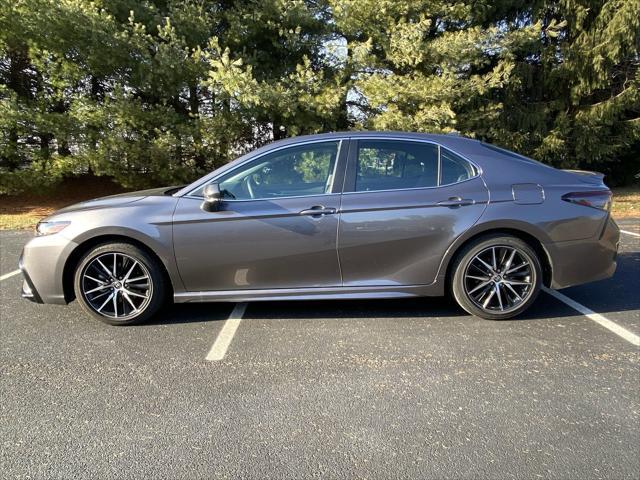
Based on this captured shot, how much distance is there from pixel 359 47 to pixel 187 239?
24.8 feet

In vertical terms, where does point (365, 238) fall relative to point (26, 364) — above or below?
above

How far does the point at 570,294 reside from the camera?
4.22m

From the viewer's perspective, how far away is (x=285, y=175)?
3582mm

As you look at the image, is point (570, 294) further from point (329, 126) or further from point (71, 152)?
point (71, 152)

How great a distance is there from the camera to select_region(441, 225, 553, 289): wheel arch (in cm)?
348

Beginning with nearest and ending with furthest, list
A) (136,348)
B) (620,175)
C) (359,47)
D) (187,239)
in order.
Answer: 1. (136,348)
2. (187,239)
3. (359,47)
4. (620,175)

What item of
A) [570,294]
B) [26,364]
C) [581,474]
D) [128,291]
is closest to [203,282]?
[128,291]

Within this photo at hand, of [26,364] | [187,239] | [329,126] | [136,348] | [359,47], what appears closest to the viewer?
[26,364]

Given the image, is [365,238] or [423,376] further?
[365,238]

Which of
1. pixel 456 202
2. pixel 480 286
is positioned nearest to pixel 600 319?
pixel 480 286

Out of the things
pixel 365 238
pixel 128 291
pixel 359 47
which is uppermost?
pixel 359 47

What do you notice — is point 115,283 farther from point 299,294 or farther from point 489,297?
point 489,297

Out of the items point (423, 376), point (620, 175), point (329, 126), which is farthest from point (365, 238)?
point (620, 175)

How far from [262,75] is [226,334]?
7.98 m
